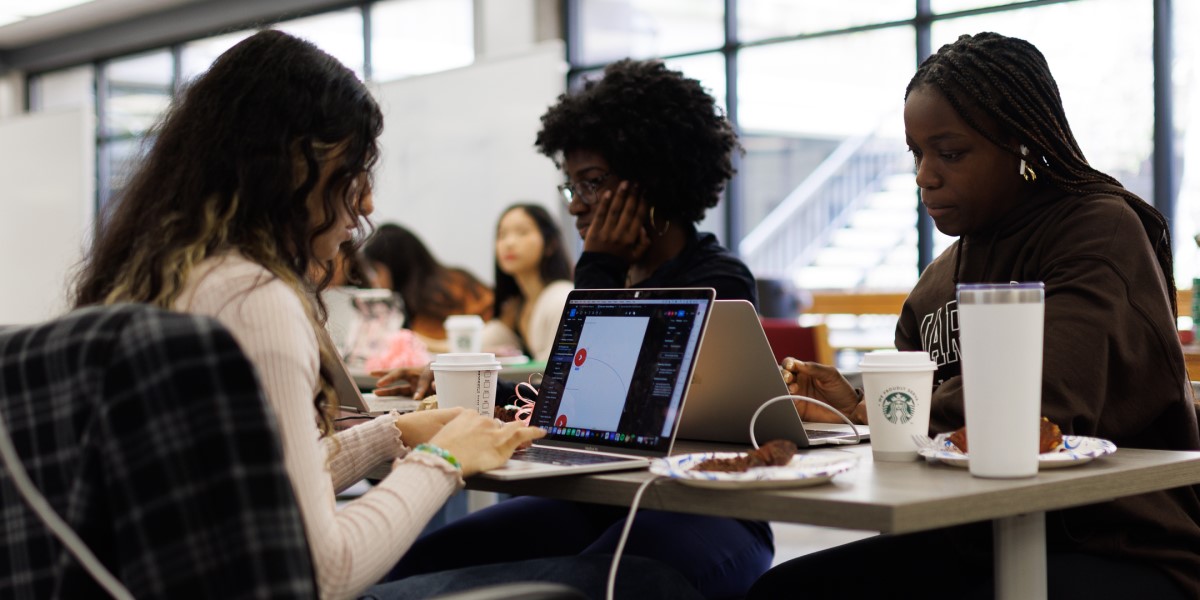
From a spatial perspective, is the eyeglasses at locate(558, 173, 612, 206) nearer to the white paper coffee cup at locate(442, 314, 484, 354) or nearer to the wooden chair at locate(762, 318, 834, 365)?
the white paper coffee cup at locate(442, 314, 484, 354)

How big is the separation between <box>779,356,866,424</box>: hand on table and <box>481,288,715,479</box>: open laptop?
0.28 m

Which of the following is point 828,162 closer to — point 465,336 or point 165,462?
point 465,336

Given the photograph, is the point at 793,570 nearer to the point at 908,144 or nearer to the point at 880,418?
the point at 880,418

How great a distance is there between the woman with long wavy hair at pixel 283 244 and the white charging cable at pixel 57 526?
19 centimetres

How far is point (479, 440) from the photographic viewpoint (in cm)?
130

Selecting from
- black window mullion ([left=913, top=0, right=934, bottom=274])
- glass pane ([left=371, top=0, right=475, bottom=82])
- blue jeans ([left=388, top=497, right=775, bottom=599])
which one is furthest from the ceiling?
blue jeans ([left=388, top=497, right=775, bottom=599])

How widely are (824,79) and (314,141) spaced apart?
565cm

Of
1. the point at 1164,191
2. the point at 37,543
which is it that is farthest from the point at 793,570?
the point at 1164,191

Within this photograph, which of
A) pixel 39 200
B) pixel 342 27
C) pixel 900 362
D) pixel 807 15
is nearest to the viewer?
pixel 900 362

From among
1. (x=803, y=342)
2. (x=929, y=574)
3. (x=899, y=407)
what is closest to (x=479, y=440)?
(x=899, y=407)

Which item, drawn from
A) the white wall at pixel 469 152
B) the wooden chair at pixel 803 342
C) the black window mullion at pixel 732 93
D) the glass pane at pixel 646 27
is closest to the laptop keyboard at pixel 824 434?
the wooden chair at pixel 803 342

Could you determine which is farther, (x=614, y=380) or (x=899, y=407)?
(x=614, y=380)

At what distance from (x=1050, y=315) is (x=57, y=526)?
41.6 inches

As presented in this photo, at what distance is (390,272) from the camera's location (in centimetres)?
577
